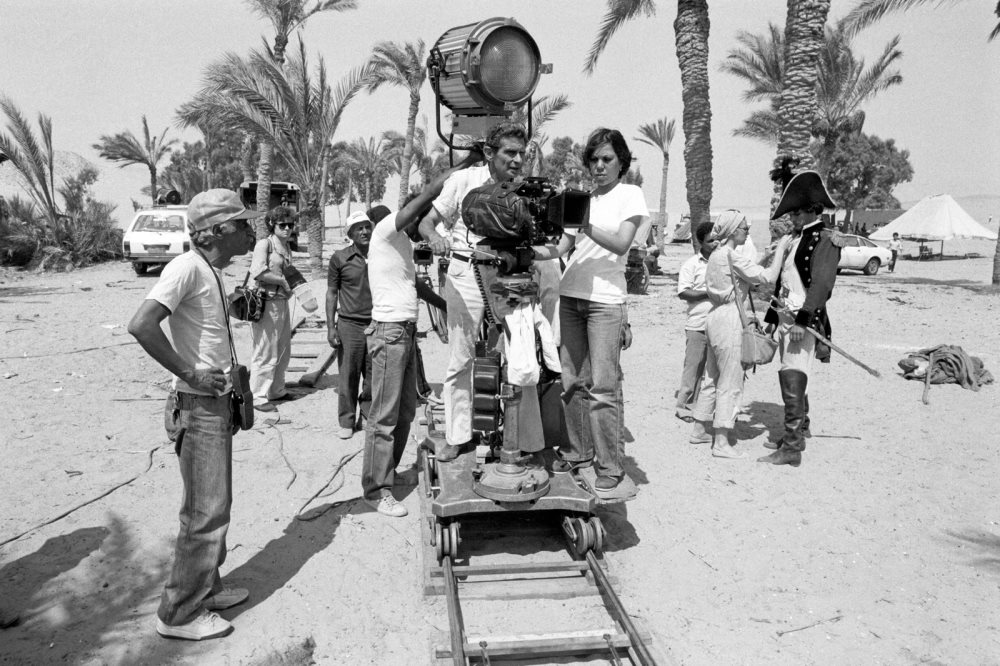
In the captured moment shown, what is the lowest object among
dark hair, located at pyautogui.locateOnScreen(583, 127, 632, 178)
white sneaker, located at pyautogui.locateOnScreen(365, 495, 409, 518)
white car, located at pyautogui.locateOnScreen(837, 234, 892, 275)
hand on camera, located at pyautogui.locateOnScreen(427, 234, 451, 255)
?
white sneaker, located at pyautogui.locateOnScreen(365, 495, 409, 518)

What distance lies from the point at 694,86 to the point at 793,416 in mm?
10787

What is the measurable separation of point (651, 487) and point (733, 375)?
4.03 feet

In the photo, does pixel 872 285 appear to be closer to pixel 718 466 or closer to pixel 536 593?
pixel 718 466

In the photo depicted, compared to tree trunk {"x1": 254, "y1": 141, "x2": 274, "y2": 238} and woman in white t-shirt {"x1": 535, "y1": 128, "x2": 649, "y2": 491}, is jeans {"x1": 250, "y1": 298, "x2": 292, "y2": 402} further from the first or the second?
tree trunk {"x1": 254, "y1": 141, "x2": 274, "y2": 238}

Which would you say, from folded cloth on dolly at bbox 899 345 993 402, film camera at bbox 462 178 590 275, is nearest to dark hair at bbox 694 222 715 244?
film camera at bbox 462 178 590 275

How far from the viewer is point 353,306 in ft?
20.5

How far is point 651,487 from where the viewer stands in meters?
5.36

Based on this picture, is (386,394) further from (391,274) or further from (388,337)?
(391,274)

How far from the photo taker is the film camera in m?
3.75

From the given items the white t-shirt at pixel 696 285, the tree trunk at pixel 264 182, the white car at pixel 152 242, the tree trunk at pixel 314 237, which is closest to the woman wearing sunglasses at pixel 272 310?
the white t-shirt at pixel 696 285

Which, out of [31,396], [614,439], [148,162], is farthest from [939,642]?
[148,162]

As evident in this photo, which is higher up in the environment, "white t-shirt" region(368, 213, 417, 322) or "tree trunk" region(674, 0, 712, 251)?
"tree trunk" region(674, 0, 712, 251)

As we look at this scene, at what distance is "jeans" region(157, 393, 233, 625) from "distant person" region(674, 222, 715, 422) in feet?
14.3

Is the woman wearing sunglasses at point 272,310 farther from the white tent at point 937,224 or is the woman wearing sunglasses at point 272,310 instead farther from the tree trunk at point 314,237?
the white tent at point 937,224
